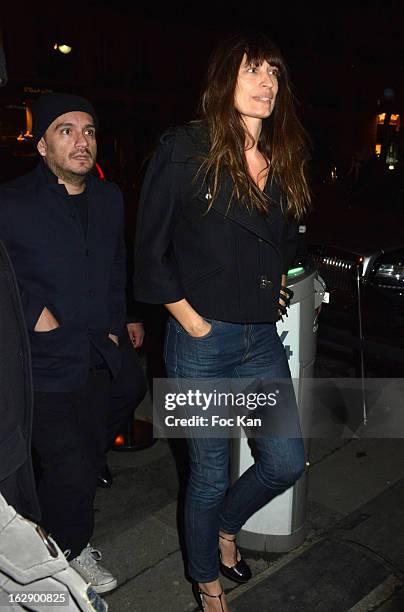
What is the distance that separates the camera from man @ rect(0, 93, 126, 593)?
8.20 feet

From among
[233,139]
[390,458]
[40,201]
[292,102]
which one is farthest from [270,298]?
[390,458]

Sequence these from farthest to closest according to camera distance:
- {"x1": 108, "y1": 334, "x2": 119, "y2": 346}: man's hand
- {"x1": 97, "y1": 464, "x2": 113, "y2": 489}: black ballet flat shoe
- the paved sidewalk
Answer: {"x1": 97, "y1": 464, "x2": 113, "y2": 489}: black ballet flat shoe, {"x1": 108, "y1": 334, "x2": 119, "y2": 346}: man's hand, the paved sidewalk

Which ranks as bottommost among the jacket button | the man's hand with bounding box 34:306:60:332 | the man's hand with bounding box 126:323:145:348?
the man's hand with bounding box 126:323:145:348

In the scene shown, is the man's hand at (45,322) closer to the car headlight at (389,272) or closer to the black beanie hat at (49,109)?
the black beanie hat at (49,109)

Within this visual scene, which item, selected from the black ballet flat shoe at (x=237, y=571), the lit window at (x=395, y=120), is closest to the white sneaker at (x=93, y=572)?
the black ballet flat shoe at (x=237, y=571)

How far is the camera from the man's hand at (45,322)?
2.54 m

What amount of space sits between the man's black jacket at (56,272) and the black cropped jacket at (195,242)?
0.38m

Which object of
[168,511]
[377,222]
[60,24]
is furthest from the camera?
[60,24]

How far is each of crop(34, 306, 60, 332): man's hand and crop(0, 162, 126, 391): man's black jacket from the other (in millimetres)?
17

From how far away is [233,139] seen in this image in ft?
7.52

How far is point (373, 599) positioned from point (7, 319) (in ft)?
6.52

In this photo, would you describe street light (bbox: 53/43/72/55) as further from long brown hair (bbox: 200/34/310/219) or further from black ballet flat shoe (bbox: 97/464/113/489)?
long brown hair (bbox: 200/34/310/219)

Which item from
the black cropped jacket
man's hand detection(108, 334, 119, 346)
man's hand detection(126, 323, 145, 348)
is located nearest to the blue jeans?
the black cropped jacket

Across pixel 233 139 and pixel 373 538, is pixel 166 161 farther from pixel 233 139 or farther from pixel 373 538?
pixel 373 538
